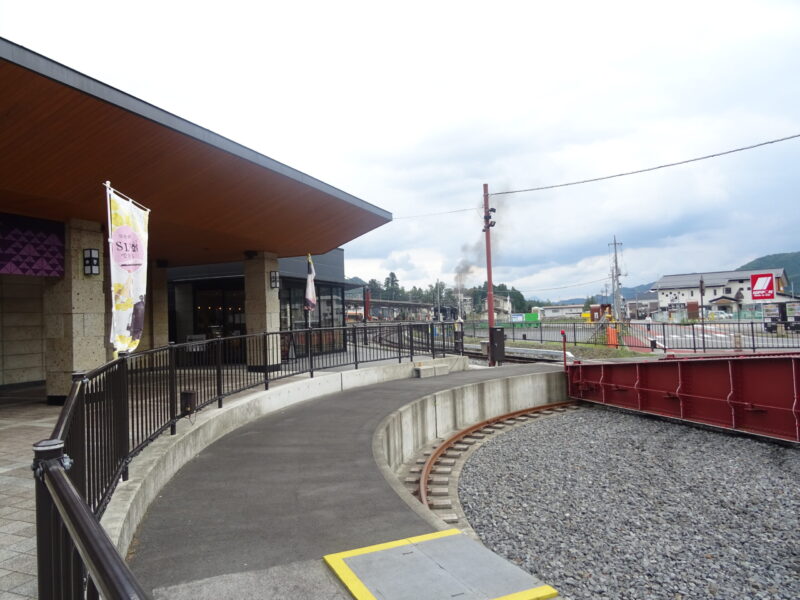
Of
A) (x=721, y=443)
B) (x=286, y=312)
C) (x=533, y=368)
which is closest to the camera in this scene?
(x=721, y=443)

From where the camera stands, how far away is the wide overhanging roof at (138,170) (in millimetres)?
6828

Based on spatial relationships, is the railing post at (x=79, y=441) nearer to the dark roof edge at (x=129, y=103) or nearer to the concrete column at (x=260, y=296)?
the dark roof edge at (x=129, y=103)

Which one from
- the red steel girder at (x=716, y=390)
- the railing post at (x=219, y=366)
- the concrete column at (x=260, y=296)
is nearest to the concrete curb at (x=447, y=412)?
the red steel girder at (x=716, y=390)

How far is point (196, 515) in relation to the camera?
187 inches

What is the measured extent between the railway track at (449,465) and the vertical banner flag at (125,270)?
430 centimetres

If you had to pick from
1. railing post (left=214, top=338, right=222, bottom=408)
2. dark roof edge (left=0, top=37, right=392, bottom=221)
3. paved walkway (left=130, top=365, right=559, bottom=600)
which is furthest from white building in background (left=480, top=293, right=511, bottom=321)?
paved walkway (left=130, top=365, right=559, bottom=600)

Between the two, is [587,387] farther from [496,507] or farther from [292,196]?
[292,196]

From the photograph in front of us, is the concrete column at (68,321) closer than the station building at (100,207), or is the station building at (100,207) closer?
the station building at (100,207)

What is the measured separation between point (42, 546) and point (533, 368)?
15.9m

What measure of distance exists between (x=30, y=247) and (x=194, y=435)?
594cm

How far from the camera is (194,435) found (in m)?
6.77

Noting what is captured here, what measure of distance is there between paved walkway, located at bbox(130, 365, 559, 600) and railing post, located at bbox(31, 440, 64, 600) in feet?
4.95

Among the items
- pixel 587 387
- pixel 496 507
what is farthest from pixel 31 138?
pixel 587 387

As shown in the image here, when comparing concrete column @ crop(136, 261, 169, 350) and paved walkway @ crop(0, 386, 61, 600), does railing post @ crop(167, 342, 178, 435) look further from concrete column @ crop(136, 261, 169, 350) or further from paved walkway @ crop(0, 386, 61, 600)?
concrete column @ crop(136, 261, 169, 350)
